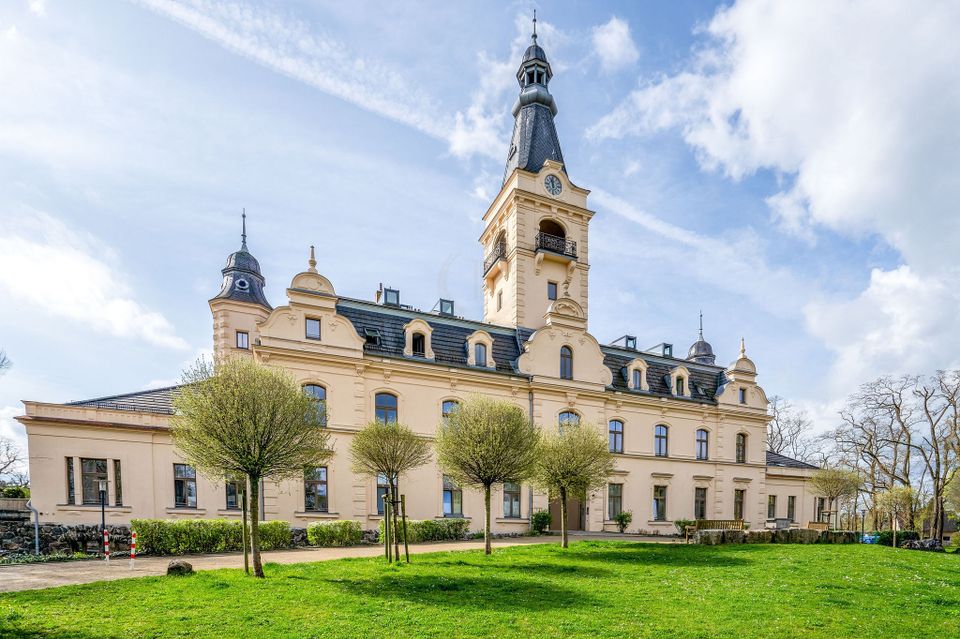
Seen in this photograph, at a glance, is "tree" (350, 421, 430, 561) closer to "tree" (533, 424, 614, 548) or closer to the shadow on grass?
"tree" (533, 424, 614, 548)

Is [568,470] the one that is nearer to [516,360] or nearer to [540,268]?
[516,360]

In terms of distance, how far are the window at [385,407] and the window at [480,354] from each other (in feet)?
15.3

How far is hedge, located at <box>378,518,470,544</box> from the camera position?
18281 mm

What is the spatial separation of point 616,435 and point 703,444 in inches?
269

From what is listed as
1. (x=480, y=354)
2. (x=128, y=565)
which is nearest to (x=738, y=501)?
(x=480, y=354)

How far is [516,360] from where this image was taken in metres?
24.8

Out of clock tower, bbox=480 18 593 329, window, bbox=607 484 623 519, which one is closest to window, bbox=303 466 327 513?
clock tower, bbox=480 18 593 329

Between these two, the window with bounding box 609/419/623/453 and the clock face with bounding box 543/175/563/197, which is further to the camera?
the clock face with bounding box 543/175/563/197

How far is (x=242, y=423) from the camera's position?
1138cm

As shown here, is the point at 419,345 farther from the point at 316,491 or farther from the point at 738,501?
the point at 738,501

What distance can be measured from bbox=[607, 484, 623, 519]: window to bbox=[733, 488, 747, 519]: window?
8927 mm

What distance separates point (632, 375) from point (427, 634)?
22.5 m

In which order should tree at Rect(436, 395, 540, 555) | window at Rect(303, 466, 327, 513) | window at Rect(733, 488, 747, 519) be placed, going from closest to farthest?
tree at Rect(436, 395, 540, 555) < window at Rect(303, 466, 327, 513) < window at Rect(733, 488, 747, 519)

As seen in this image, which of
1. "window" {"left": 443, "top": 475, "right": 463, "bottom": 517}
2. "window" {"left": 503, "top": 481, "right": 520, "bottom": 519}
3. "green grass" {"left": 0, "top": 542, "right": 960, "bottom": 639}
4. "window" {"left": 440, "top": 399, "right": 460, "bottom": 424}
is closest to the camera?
"green grass" {"left": 0, "top": 542, "right": 960, "bottom": 639}
